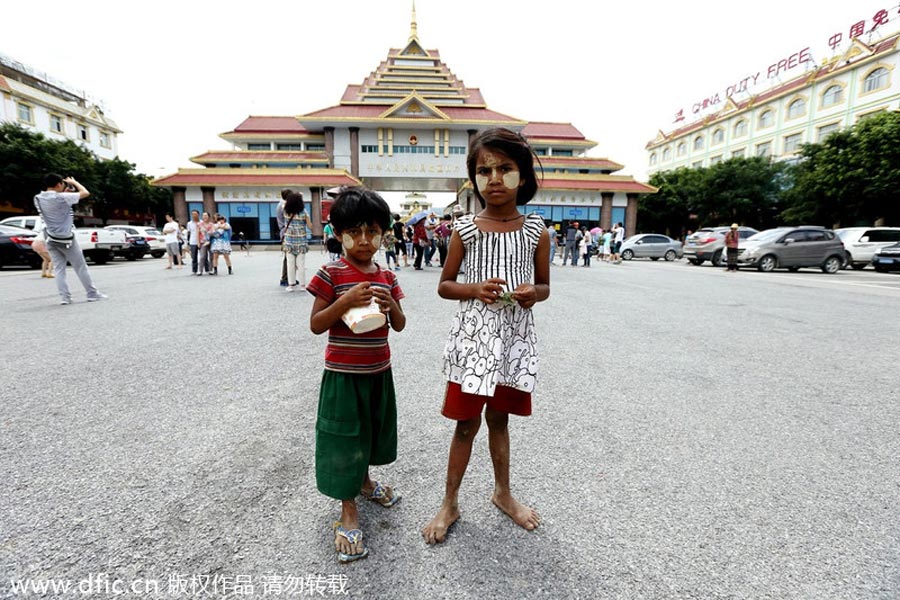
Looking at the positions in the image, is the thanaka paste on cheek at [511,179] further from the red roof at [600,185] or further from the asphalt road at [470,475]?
the red roof at [600,185]

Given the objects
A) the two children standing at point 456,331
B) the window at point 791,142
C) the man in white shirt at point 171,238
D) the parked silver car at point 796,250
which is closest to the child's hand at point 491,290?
the two children standing at point 456,331

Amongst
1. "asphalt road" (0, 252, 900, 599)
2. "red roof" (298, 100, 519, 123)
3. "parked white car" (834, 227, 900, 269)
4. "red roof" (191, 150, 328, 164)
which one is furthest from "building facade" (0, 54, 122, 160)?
"parked white car" (834, 227, 900, 269)

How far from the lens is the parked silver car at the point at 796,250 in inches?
545

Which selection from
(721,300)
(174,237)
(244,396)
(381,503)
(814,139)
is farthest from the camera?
(814,139)

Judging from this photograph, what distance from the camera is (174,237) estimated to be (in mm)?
12641

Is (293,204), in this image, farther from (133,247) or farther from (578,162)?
(578,162)

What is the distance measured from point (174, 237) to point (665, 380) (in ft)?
44.7

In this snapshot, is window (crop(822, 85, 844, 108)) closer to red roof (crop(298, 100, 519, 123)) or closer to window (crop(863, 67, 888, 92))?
window (crop(863, 67, 888, 92))

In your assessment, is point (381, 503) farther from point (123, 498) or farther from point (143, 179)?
point (143, 179)

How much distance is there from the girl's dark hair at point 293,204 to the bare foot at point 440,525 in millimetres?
6176

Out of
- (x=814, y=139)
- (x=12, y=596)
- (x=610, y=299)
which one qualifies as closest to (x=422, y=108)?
(x=610, y=299)

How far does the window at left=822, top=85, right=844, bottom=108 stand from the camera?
33.5m

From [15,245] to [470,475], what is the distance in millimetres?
15896

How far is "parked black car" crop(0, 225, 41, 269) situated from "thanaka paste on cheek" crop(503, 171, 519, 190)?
1580 cm
